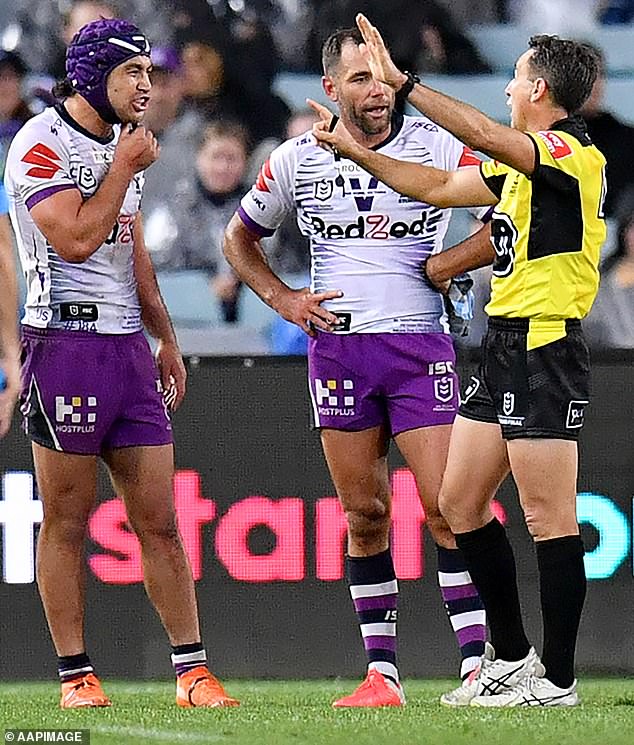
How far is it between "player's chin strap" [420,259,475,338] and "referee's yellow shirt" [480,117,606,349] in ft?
2.33

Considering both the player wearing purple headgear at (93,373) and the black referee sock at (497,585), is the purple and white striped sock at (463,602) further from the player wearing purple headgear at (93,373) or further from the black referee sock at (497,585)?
the player wearing purple headgear at (93,373)

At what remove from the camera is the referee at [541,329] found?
5582 millimetres

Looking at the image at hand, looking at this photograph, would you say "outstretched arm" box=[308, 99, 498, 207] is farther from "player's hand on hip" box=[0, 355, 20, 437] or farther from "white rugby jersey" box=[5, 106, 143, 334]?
"player's hand on hip" box=[0, 355, 20, 437]

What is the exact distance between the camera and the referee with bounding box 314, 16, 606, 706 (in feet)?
18.3

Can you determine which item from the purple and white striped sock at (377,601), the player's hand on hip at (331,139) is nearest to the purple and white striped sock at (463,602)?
the purple and white striped sock at (377,601)

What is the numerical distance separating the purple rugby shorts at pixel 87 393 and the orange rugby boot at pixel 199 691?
792mm

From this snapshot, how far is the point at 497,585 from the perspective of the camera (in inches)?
231

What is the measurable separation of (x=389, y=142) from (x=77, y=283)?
120cm

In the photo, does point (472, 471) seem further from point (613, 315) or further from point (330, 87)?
point (613, 315)

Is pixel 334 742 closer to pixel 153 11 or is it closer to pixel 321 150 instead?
pixel 321 150

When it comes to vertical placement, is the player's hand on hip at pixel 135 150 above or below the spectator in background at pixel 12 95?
below

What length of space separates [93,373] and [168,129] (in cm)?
258

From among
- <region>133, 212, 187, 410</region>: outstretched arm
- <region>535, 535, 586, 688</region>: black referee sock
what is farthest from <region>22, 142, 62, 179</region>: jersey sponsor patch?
<region>535, 535, 586, 688</region>: black referee sock

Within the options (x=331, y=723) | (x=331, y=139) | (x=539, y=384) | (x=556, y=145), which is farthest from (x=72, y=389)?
(x=556, y=145)
